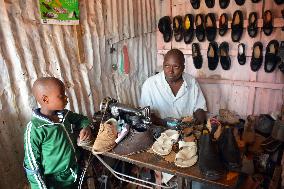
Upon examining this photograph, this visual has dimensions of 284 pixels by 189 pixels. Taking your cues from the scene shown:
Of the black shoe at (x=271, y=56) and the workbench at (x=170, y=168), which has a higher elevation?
the black shoe at (x=271, y=56)

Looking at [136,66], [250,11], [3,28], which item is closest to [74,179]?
[3,28]

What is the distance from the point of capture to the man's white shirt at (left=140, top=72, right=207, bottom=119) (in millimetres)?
2807

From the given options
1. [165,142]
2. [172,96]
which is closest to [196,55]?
[172,96]

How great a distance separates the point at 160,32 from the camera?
3.90m

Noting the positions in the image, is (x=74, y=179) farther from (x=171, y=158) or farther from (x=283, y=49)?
(x=283, y=49)

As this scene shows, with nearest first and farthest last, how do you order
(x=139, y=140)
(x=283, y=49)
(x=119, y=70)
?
(x=139, y=140) → (x=283, y=49) → (x=119, y=70)

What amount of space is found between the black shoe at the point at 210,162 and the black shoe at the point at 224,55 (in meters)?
2.27

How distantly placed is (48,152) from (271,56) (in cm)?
305

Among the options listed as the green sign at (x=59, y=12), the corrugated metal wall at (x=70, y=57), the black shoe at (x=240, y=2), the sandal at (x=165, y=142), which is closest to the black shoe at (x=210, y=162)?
the sandal at (x=165, y=142)

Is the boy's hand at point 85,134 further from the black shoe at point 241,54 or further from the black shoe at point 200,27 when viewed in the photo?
the black shoe at point 241,54

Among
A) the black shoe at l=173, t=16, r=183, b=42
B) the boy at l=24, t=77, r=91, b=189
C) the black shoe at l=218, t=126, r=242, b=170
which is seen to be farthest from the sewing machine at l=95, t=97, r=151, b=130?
the black shoe at l=173, t=16, r=183, b=42

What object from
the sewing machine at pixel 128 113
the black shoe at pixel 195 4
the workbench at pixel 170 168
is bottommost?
the workbench at pixel 170 168

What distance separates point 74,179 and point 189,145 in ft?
3.19

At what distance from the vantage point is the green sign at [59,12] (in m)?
2.17
